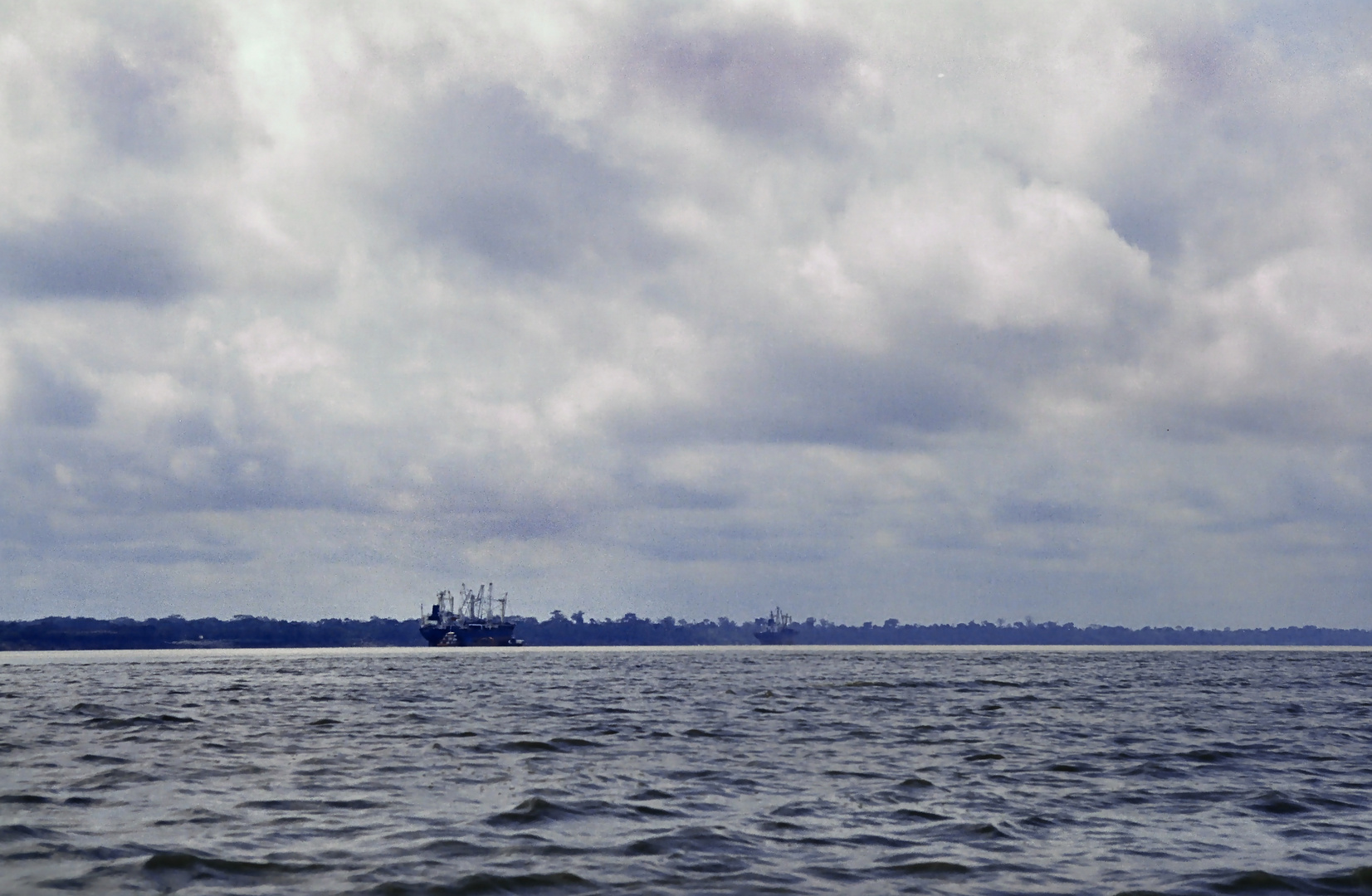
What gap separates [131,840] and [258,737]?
57.6ft

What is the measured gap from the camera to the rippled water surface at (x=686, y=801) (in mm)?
14711

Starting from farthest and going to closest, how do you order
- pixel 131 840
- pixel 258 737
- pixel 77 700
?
pixel 77 700, pixel 258 737, pixel 131 840

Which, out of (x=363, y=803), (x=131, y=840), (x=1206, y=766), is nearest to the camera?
(x=131, y=840)

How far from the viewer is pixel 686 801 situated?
2091 centimetres

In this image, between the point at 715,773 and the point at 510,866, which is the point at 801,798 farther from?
the point at 510,866

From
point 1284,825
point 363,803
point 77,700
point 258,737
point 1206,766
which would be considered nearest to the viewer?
point 1284,825

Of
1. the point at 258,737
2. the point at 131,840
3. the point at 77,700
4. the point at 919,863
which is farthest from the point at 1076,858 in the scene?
the point at 77,700

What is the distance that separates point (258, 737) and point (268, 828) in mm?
17208

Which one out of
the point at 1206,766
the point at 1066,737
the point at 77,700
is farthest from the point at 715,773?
the point at 77,700

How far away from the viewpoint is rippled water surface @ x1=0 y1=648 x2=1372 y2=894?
48.3ft

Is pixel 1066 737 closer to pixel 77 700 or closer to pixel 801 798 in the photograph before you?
pixel 801 798

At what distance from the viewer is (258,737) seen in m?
33.3

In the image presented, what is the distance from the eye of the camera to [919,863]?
15.4 meters

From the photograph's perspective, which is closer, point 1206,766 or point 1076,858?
point 1076,858
